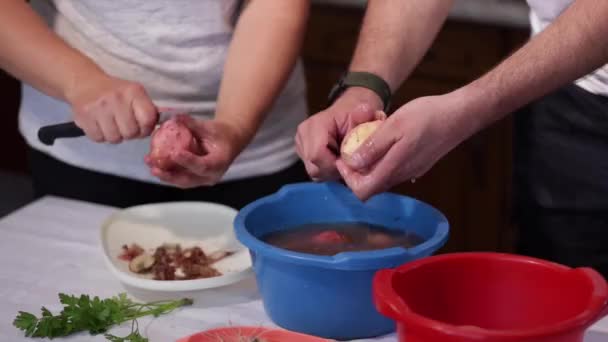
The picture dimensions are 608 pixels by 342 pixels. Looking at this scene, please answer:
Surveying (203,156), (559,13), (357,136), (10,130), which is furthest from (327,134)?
(10,130)

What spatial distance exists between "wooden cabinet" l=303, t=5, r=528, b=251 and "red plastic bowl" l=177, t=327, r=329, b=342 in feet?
4.44

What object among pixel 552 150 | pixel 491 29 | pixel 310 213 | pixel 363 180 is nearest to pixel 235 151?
pixel 310 213

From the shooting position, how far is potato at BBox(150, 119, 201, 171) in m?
1.11

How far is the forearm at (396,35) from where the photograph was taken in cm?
126

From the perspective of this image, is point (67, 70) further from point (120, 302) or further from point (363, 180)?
point (363, 180)

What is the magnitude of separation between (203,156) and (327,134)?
0.57 ft

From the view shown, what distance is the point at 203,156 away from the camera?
1161 mm

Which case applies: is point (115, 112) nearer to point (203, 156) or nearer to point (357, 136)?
point (203, 156)

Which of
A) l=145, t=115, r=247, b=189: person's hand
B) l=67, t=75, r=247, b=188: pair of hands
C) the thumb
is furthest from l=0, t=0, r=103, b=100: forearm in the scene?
the thumb

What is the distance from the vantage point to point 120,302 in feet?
3.47

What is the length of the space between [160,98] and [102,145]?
0.38ft

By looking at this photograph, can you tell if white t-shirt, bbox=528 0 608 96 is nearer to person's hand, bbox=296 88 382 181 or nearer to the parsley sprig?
person's hand, bbox=296 88 382 181

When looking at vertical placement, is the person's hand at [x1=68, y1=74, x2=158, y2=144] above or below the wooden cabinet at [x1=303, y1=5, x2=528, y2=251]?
above

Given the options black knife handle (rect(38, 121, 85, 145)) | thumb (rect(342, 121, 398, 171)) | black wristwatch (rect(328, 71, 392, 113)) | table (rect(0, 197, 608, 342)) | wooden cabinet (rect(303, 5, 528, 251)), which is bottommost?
wooden cabinet (rect(303, 5, 528, 251))
